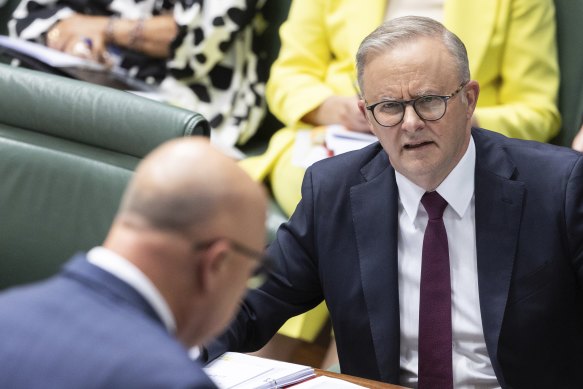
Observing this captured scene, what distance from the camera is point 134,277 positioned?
126 centimetres

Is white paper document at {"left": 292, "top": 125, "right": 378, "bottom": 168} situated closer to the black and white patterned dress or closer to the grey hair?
the black and white patterned dress

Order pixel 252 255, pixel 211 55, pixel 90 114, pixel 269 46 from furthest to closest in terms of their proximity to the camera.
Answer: pixel 269 46 < pixel 211 55 < pixel 90 114 < pixel 252 255

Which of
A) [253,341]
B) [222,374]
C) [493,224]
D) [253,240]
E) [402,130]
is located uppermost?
[253,240]

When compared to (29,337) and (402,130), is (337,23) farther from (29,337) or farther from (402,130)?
(29,337)

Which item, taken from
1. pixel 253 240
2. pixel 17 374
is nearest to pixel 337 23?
pixel 253 240

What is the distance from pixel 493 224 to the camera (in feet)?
7.09

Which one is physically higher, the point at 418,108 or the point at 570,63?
the point at 418,108

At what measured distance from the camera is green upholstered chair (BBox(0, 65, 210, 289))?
2.81 metres

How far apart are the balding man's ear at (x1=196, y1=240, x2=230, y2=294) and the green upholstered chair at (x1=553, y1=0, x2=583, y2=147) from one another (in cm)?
229

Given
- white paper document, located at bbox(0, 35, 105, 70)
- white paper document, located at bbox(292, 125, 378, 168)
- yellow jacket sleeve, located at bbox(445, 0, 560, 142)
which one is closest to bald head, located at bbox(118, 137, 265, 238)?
white paper document, located at bbox(292, 125, 378, 168)

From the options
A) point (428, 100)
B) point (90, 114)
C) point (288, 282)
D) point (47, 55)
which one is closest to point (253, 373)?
point (288, 282)

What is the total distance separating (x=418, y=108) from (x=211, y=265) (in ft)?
3.18

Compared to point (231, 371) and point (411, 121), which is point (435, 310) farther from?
point (231, 371)

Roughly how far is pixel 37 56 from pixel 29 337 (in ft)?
7.90
